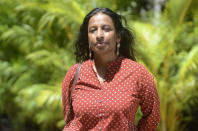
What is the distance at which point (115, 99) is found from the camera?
2.04 m

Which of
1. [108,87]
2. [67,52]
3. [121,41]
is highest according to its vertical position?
[121,41]

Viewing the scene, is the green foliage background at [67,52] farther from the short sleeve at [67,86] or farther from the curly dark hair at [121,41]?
the short sleeve at [67,86]

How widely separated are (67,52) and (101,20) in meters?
4.05

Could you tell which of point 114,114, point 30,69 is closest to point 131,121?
point 114,114

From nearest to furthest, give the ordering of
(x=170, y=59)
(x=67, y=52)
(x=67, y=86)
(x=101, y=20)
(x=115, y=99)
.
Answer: (x=115, y=99) < (x=101, y=20) < (x=67, y=86) < (x=170, y=59) < (x=67, y=52)

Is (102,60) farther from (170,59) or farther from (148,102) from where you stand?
(170,59)

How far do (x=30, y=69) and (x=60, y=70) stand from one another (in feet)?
4.61

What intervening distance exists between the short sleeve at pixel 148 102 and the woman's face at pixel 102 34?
28cm

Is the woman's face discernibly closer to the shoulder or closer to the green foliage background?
the shoulder

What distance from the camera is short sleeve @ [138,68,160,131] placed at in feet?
6.92

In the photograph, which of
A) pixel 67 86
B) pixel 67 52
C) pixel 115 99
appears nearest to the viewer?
pixel 115 99

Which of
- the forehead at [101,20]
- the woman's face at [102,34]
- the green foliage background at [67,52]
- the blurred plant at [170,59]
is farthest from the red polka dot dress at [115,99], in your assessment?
the blurred plant at [170,59]

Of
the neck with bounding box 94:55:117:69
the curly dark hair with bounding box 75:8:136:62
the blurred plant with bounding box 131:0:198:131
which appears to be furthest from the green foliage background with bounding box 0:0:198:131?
the neck with bounding box 94:55:117:69

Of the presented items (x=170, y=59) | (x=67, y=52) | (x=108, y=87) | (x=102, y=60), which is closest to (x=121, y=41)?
(x=102, y=60)
